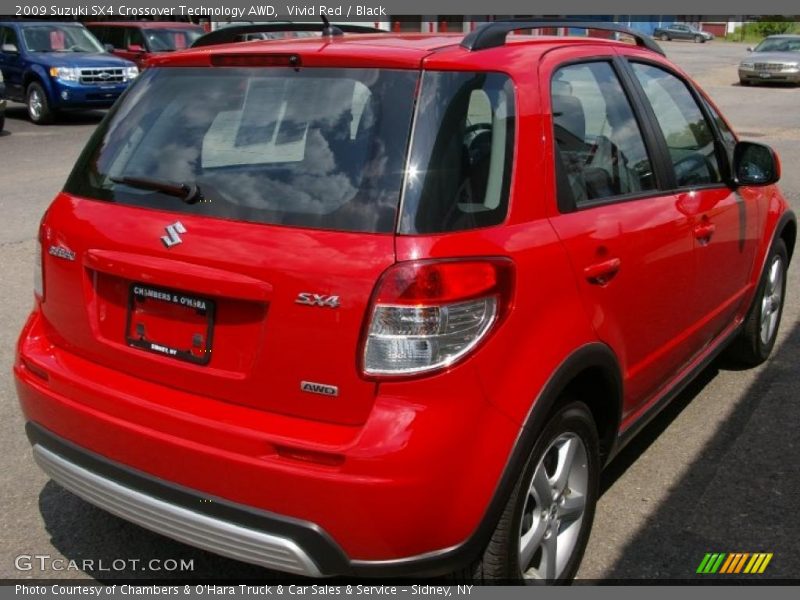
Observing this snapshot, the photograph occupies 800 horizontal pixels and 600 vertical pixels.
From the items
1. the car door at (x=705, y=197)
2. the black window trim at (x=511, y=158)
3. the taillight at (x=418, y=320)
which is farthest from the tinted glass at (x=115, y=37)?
the taillight at (x=418, y=320)

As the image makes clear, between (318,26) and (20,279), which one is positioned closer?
(318,26)

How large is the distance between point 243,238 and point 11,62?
17138 millimetres

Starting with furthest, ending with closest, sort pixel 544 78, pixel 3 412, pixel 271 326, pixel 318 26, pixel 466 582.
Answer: pixel 3 412 < pixel 318 26 < pixel 544 78 < pixel 466 582 < pixel 271 326

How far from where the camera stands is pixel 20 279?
6.77 meters

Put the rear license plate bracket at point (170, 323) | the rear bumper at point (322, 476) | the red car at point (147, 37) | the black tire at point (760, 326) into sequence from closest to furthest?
the rear bumper at point (322, 476), the rear license plate bracket at point (170, 323), the black tire at point (760, 326), the red car at point (147, 37)

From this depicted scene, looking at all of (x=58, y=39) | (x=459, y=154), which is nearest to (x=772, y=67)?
(x=58, y=39)

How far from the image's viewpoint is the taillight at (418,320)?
2404mm

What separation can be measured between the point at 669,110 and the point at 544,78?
122 centimetres

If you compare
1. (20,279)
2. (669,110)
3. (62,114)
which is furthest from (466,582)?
(62,114)

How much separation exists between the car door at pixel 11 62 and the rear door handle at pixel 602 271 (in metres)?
16.8

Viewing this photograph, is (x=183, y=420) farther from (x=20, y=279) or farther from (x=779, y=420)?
(x=20, y=279)

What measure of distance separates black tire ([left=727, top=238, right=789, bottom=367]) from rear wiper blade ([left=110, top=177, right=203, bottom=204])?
10.9ft

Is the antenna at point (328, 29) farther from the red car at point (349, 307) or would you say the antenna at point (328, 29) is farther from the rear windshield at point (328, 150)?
the rear windshield at point (328, 150)

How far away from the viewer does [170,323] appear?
268 cm
